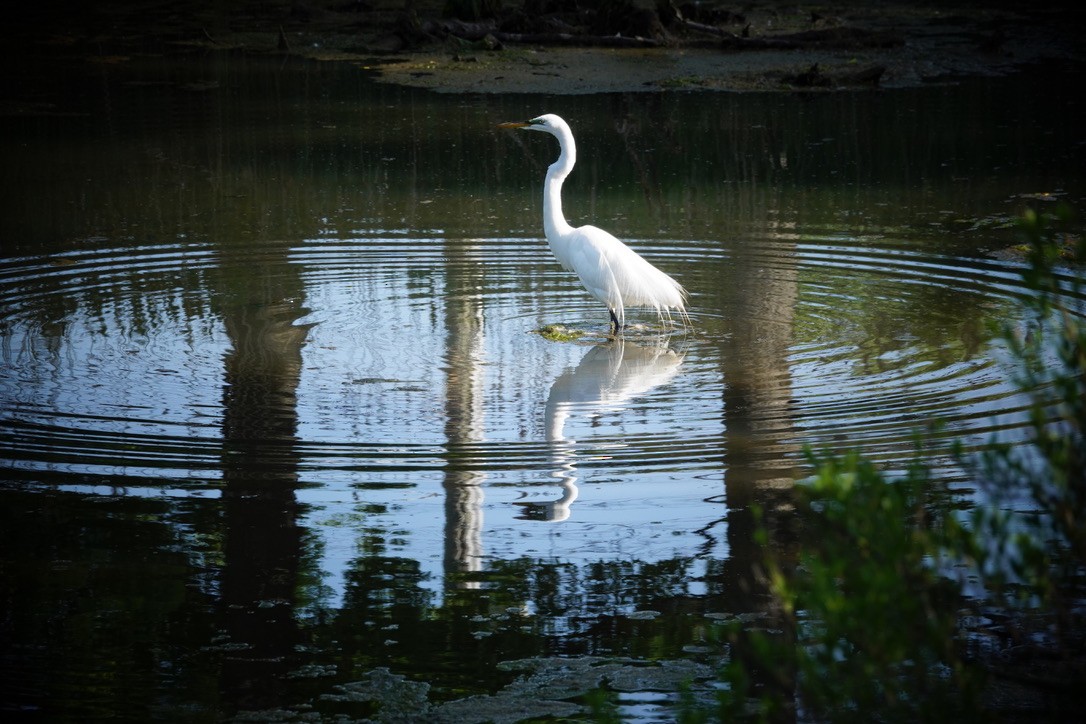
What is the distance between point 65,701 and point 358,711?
3.23ft

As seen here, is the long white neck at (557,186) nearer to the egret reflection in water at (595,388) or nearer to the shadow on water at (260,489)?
the egret reflection in water at (595,388)

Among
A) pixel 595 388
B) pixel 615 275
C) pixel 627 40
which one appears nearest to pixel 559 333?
pixel 615 275

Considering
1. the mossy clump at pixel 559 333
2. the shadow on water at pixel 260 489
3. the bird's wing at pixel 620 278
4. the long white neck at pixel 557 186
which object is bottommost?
the shadow on water at pixel 260 489

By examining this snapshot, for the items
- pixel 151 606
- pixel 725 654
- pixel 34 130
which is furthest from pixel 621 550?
pixel 34 130

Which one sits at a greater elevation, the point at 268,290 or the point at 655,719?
the point at 268,290

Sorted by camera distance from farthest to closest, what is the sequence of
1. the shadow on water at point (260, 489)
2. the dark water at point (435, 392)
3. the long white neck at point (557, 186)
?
1. the long white neck at point (557, 186)
2. the dark water at point (435, 392)
3. the shadow on water at point (260, 489)

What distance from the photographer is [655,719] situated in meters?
4.31

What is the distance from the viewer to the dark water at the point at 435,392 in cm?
492

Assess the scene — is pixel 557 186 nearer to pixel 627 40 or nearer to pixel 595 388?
pixel 595 388

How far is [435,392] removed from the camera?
26.2 feet

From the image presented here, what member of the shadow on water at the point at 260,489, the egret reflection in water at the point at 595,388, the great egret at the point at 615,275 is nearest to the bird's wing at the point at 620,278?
the great egret at the point at 615,275

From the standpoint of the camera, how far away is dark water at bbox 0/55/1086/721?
16.1 ft

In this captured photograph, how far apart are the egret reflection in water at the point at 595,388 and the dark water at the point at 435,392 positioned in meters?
0.03

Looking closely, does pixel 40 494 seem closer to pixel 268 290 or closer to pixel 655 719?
pixel 655 719
